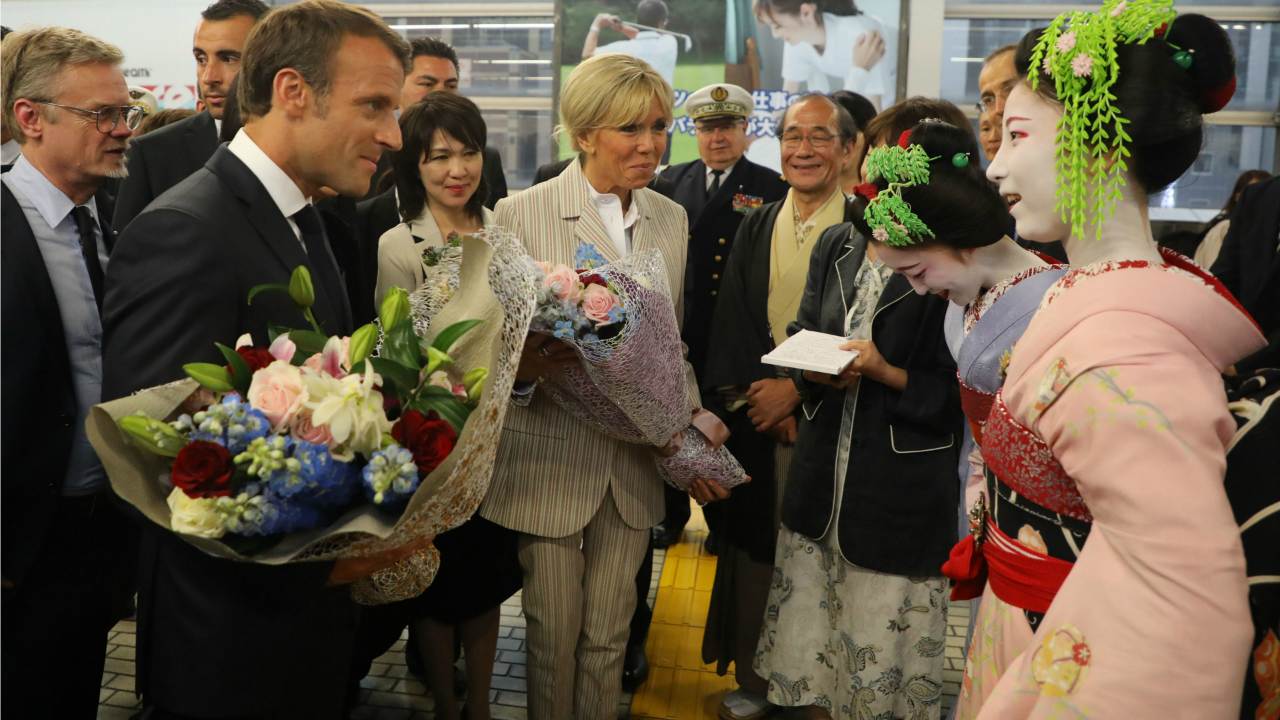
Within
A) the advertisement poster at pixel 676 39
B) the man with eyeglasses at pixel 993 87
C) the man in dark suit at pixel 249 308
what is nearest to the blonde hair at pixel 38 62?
the man in dark suit at pixel 249 308

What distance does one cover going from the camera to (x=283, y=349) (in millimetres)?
1187

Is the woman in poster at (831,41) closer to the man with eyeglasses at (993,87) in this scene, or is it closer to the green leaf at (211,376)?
the man with eyeglasses at (993,87)

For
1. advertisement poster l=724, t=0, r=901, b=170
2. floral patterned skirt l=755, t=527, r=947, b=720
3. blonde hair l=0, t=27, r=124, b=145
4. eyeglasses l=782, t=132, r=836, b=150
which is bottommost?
floral patterned skirt l=755, t=527, r=947, b=720

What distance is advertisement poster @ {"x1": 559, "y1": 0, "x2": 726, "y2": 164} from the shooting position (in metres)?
6.29

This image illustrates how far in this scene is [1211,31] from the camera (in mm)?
1024

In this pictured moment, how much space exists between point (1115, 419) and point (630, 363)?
41.6 inches

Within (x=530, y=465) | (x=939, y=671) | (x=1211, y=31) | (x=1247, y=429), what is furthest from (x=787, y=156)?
(x=1247, y=429)

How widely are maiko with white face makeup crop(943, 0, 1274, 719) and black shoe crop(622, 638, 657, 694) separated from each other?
63.3 inches

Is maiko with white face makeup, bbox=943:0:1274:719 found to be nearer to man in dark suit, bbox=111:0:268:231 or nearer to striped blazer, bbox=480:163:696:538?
striped blazer, bbox=480:163:696:538

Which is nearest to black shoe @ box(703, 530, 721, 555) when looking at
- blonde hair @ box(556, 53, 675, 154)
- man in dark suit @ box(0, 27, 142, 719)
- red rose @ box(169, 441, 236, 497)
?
blonde hair @ box(556, 53, 675, 154)

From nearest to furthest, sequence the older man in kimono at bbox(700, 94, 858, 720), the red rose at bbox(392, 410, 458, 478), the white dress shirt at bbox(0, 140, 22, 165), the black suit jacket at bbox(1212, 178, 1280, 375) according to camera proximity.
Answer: the red rose at bbox(392, 410, 458, 478) < the black suit jacket at bbox(1212, 178, 1280, 375) < the older man in kimono at bbox(700, 94, 858, 720) < the white dress shirt at bbox(0, 140, 22, 165)

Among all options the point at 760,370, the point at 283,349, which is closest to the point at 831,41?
the point at 760,370

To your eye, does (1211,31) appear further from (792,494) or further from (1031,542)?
(792,494)

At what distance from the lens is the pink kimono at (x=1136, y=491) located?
0.82m
